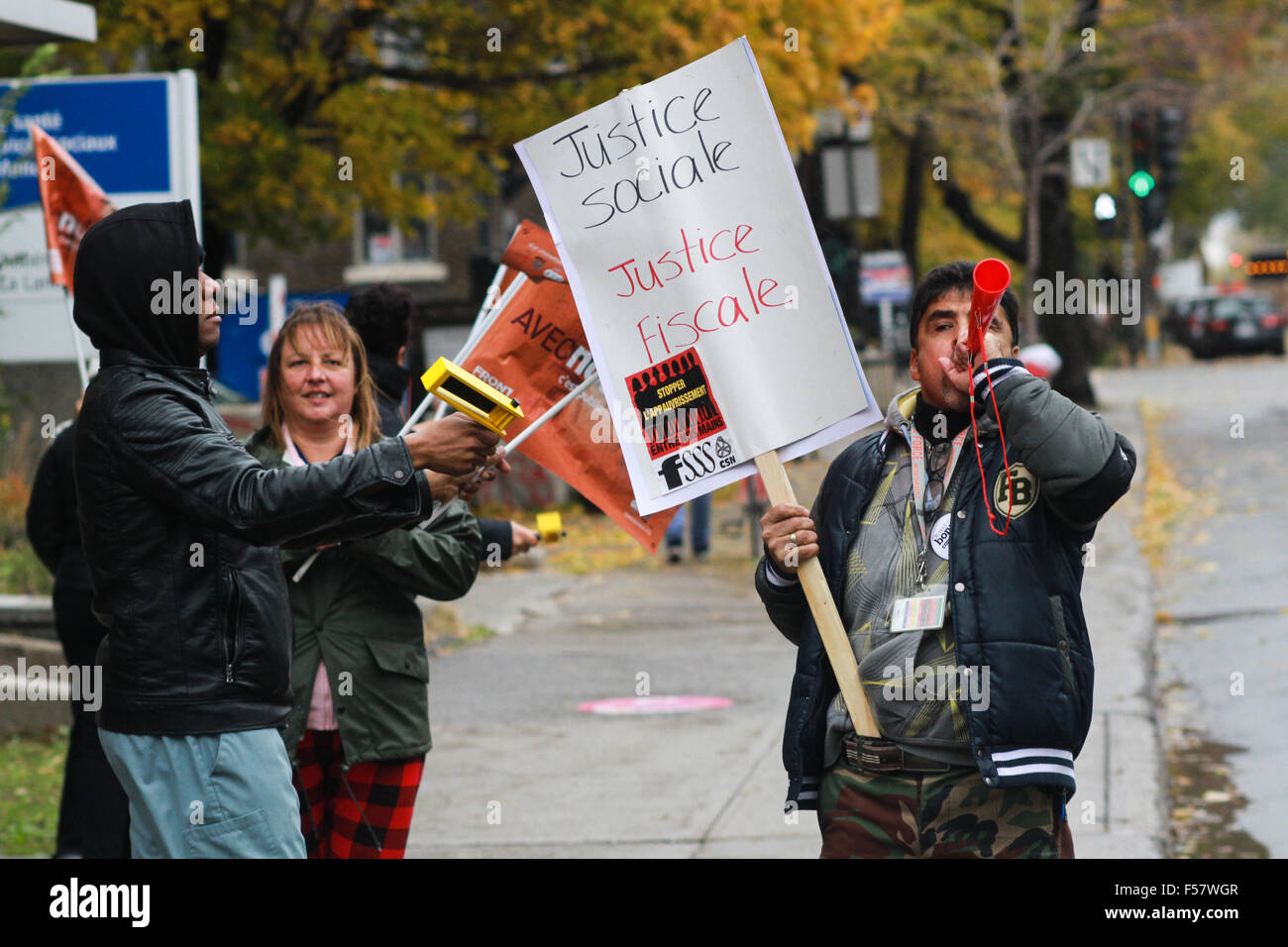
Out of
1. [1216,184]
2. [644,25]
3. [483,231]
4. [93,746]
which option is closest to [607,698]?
[93,746]

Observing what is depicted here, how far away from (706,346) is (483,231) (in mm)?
27339

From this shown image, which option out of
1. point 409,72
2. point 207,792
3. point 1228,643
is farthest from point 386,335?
point 409,72

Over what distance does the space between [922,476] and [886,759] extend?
589mm

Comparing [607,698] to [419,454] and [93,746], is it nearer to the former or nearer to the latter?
[93,746]

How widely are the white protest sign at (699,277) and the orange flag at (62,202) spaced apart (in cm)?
403

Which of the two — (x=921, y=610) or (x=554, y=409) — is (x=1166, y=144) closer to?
(x=554, y=409)

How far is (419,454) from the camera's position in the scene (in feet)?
10.5

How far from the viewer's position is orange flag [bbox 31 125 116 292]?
7.03 m

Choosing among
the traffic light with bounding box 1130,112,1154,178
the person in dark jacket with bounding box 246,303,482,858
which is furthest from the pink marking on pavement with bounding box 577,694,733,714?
the traffic light with bounding box 1130,112,1154,178

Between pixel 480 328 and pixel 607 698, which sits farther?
pixel 607 698

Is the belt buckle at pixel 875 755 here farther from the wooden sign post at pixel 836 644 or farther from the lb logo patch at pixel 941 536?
the lb logo patch at pixel 941 536

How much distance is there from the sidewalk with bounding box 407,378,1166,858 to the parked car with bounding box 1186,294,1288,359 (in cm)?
3620

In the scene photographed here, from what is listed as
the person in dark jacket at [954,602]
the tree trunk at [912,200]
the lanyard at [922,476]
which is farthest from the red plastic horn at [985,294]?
the tree trunk at [912,200]

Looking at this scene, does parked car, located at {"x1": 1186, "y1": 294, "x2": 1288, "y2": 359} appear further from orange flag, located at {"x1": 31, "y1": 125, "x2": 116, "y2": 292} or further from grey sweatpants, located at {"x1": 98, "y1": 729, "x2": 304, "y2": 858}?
grey sweatpants, located at {"x1": 98, "y1": 729, "x2": 304, "y2": 858}
